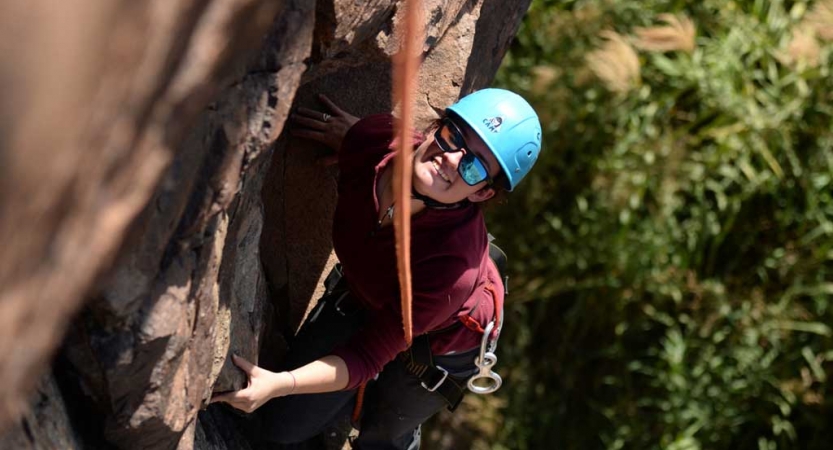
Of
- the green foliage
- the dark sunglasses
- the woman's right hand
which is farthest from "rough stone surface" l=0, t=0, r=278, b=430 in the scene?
the green foliage

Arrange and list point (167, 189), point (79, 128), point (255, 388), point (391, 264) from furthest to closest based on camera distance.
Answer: point (391, 264) → point (255, 388) → point (167, 189) → point (79, 128)

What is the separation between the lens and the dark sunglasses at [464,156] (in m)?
2.08

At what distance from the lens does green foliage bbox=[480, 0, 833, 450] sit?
4203 millimetres

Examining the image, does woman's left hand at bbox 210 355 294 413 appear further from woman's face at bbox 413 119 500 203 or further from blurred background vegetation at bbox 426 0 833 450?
blurred background vegetation at bbox 426 0 833 450

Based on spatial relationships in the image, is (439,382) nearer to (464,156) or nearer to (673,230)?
(464,156)

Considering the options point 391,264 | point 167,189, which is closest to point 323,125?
point 391,264

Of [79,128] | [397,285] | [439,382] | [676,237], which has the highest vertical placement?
[79,128]

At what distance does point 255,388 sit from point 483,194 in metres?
0.65

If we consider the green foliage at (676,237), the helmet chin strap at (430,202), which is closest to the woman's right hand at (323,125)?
A: the helmet chin strap at (430,202)

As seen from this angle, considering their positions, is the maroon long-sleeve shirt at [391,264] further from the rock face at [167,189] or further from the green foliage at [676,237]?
the green foliage at [676,237]

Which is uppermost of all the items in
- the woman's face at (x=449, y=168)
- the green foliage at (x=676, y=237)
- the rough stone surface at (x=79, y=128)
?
the rough stone surface at (x=79, y=128)

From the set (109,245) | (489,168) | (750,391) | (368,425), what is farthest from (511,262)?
(109,245)

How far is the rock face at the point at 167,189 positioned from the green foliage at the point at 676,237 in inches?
65.0

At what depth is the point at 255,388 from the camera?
6.70 ft
